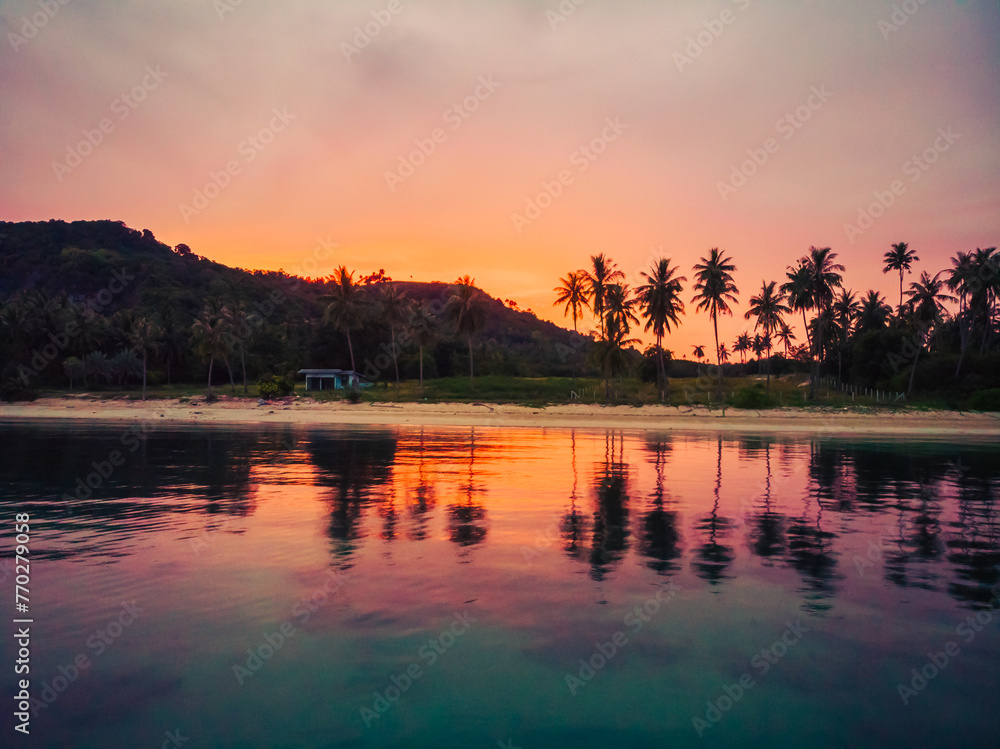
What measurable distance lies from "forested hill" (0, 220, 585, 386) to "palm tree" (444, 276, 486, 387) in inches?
72.9

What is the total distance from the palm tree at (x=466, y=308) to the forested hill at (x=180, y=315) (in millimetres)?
1851

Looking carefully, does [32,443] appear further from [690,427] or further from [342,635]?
[690,427]

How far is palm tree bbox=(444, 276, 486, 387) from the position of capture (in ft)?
308

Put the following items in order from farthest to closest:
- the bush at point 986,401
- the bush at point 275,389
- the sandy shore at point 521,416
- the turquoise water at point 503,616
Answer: the bush at point 275,389, the bush at point 986,401, the sandy shore at point 521,416, the turquoise water at point 503,616

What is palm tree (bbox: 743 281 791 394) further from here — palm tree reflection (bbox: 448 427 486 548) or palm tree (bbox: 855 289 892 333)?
palm tree reflection (bbox: 448 427 486 548)

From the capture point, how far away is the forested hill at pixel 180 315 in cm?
10056

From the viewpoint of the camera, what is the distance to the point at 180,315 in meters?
119

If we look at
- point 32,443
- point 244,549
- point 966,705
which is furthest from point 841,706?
point 32,443

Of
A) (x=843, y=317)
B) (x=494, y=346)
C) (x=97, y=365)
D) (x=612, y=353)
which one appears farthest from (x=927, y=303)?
(x=97, y=365)

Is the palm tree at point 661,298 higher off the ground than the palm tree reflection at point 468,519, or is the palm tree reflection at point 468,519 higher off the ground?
the palm tree at point 661,298

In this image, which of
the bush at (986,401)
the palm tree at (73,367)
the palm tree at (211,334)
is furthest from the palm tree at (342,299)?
the bush at (986,401)

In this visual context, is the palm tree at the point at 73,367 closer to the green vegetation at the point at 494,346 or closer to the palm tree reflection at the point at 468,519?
the green vegetation at the point at 494,346

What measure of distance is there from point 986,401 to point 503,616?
69473mm

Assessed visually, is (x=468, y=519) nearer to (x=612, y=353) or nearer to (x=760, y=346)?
(x=612, y=353)
